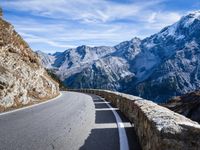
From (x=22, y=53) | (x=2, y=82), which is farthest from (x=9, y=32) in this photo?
(x=2, y=82)

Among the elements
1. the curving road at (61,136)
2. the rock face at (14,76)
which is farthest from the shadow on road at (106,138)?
the rock face at (14,76)

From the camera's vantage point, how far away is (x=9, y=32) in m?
37.2

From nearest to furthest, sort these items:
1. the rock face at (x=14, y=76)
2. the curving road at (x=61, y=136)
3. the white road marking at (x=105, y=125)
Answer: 1. the curving road at (x=61, y=136)
2. the white road marking at (x=105, y=125)
3. the rock face at (x=14, y=76)

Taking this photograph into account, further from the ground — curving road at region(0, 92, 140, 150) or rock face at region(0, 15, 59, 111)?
rock face at region(0, 15, 59, 111)

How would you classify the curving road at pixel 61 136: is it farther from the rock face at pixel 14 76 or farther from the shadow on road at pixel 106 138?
the rock face at pixel 14 76

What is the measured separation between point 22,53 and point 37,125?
25082mm

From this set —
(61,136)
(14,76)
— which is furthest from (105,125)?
(14,76)

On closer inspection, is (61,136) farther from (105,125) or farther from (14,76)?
(14,76)

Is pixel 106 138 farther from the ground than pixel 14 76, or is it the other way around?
pixel 14 76

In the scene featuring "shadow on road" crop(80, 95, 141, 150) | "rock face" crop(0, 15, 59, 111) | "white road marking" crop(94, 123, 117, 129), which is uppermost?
"rock face" crop(0, 15, 59, 111)

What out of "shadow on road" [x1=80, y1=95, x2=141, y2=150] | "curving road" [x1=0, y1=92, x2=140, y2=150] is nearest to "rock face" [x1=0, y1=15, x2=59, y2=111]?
"curving road" [x1=0, y1=92, x2=140, y2=150]

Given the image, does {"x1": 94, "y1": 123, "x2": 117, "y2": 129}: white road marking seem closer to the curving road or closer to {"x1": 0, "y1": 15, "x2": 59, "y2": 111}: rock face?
the curving road

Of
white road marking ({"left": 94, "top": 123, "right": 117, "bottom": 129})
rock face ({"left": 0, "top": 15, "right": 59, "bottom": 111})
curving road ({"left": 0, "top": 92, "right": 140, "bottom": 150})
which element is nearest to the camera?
curving road ({"left": 0, "top": 92, "right": 140, "bottom": 150})

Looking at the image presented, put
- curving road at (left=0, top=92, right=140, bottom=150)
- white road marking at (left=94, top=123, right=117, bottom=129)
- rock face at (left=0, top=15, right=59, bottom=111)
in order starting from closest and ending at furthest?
1. curving road at (left=0, top=92, right=140, bottom=150)
2. white road marking at (left=94, top=123, right=117, bottom=129)
3. rock face at (left=0, top=15, right=59, bottom=111)
